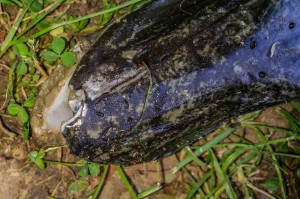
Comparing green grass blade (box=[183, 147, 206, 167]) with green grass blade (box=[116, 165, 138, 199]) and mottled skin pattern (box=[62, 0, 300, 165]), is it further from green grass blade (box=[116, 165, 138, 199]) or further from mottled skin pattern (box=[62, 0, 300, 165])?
mottled skin pattern (box=[62, 0, 300, 165])

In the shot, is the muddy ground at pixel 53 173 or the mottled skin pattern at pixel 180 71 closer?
the mottled skin pattern at pixel 180 71

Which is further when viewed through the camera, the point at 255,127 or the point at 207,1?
the point at 255,127

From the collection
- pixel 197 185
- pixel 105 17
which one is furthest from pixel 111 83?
pixel 197 185

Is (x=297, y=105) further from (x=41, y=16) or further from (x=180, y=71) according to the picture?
(x=41, y=16)

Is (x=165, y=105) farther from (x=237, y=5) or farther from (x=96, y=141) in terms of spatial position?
(x=237, y=5)

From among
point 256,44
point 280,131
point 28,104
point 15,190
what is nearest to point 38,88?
point 28,104

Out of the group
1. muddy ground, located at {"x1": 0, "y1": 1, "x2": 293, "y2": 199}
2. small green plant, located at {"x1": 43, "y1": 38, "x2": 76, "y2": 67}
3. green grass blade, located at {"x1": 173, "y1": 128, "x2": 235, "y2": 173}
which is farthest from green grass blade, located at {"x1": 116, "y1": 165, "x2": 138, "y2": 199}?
small green plant, located at {"x1": 43, "y1": 38, "x2": 76, "y2": 67}

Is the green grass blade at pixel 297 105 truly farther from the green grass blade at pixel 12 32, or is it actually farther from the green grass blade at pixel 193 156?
the green grass blade at pixel 12 32

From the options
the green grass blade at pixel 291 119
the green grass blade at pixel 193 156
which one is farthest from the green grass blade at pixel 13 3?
the green grass blade at pixel 291 119
